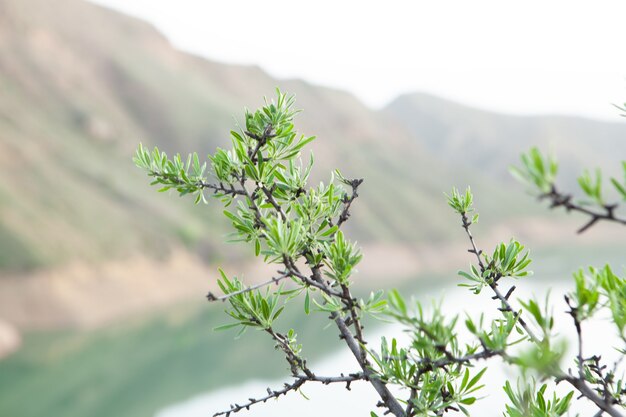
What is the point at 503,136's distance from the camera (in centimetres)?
11388

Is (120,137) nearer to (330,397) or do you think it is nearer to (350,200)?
(330,397)

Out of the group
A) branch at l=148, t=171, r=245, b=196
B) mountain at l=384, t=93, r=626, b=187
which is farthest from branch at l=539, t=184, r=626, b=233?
mountain at l=384, t=93, r=626, b=187

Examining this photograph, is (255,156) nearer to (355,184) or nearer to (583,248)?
(355,184)

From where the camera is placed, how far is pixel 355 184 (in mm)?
1589

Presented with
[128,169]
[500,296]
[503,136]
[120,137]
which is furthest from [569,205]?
[503,136]

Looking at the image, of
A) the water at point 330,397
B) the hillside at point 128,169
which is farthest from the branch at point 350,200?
the hillside at point 128,169

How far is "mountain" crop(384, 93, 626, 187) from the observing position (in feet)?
326

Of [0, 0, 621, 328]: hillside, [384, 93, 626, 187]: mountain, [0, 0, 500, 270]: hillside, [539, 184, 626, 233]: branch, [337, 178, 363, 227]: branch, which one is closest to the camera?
[539, 184, 626, 233]: branch

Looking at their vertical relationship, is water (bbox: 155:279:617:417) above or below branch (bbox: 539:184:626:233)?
above

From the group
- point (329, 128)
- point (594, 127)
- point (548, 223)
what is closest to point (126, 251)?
point (329, 128)

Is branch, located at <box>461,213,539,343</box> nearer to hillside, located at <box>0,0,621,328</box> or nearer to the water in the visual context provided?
the water

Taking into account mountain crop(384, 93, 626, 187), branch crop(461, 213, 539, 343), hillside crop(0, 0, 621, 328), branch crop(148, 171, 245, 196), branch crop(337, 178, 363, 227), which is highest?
mountain crop(384, 93, 626, 187)

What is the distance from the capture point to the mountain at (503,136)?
99312mm

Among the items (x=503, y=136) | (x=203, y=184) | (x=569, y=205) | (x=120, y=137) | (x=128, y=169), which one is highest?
(x=503, y=136)
